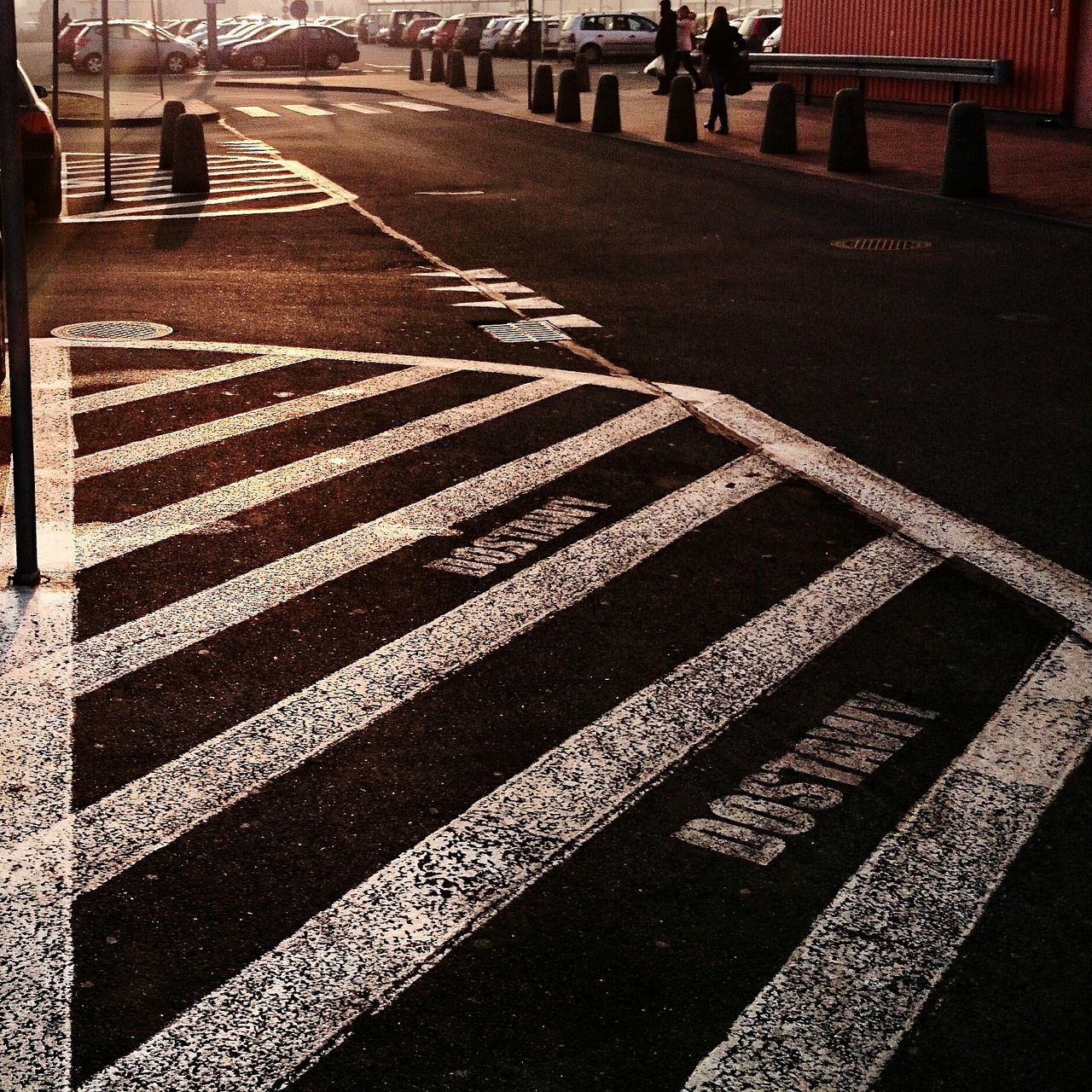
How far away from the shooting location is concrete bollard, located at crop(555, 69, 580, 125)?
93.5 ft

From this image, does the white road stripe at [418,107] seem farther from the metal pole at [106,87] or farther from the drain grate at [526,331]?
the drain grate at [526,331]

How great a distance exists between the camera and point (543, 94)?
31406mm

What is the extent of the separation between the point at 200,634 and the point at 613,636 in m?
1.31

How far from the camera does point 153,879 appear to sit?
3.75m

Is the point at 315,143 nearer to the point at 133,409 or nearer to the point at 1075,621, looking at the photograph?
the point at 133,409

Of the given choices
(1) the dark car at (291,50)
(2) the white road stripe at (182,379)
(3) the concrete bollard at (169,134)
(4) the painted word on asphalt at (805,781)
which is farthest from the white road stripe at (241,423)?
(1) the dark car at (291,50)

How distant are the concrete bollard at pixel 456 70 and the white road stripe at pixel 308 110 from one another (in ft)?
22.8

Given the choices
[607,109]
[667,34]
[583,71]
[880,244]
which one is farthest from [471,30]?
[880,244]

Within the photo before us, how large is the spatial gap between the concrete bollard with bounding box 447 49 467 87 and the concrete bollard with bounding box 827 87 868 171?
2323 cm

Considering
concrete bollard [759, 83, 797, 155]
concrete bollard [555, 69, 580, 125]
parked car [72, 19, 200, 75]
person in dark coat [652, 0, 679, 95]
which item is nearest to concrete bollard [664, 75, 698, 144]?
concrete bollard [759, 83, 797, 155]

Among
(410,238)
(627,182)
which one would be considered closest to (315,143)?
(627,182)

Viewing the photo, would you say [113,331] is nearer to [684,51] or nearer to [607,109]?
[607,109]

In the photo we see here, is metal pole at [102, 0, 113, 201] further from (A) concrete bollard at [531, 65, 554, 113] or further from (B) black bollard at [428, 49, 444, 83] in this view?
(B) black bollard at [428, 49, 444, 83]

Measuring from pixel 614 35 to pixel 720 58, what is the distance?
29016 millimetres
